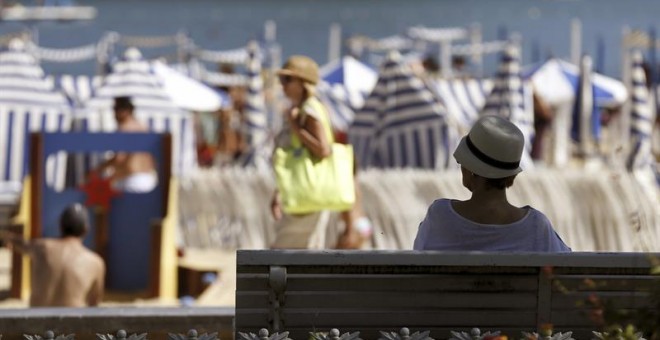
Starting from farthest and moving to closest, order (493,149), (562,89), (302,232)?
(562,89) → (302,232) → (493,149)

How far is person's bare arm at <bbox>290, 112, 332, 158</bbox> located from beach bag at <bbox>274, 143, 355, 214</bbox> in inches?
1.8

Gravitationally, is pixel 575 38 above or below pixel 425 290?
above

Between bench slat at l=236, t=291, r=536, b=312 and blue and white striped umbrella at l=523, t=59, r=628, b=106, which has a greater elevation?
blue and white striped umbrella at l=523, t=59, r=628, b=106

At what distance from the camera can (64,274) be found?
19.3 ft

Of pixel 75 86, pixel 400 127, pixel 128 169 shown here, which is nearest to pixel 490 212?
pixel 128 169

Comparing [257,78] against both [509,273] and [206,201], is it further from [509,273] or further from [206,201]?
[509,273]

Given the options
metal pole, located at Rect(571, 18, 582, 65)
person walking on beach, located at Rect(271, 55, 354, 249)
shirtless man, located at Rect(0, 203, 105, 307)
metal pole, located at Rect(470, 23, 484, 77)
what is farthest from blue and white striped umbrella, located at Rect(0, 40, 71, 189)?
metal pole, located at Rect(470, 23, 484, 77)

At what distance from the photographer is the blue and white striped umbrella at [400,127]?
11.0 meters

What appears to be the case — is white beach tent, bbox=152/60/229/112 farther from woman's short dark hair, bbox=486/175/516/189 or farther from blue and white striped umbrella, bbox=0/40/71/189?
woman's short dark hair, bbox=486/175/516/189

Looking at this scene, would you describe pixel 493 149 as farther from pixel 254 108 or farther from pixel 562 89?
pixel 562 89

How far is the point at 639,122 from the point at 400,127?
432 cm

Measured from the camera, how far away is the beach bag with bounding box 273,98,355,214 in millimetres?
5938

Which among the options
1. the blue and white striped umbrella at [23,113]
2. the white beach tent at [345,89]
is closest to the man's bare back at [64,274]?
the blue and white striped umbrella at [23,113]

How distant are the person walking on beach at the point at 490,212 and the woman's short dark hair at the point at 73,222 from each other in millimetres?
2744
